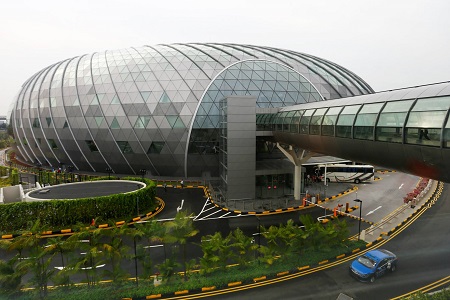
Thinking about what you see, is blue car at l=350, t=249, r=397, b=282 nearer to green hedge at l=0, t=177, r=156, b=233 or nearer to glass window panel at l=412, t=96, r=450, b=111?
glass window panel at l=412, t=96, r=450, b=111

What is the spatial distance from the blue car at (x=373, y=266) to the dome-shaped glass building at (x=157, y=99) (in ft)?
75.8

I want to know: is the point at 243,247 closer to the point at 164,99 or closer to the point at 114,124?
the point at 164,99

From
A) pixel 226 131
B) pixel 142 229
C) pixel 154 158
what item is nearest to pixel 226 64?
pixel 226 131

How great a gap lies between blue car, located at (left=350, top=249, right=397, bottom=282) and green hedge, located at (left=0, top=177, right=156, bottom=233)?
65.1ft

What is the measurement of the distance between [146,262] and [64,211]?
13.3 m

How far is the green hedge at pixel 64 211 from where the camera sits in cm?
2270

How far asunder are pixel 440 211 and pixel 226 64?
31957 mm

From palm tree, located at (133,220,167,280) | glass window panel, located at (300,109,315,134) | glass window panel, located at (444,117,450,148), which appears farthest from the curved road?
glass window panel, located at (300,109,315,134)

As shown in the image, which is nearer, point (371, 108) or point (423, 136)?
point (423, 136)

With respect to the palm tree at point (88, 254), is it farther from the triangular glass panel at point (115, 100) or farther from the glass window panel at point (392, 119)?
the triangular glass panel at point (115, 100)

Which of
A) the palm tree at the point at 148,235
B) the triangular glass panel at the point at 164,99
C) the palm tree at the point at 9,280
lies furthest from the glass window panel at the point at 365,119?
the triangular glass panel at the point at 164,99

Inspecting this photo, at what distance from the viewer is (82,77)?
43.4 metres

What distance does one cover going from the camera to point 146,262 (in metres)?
14.7

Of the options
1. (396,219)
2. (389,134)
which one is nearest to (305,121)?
(389,134)
